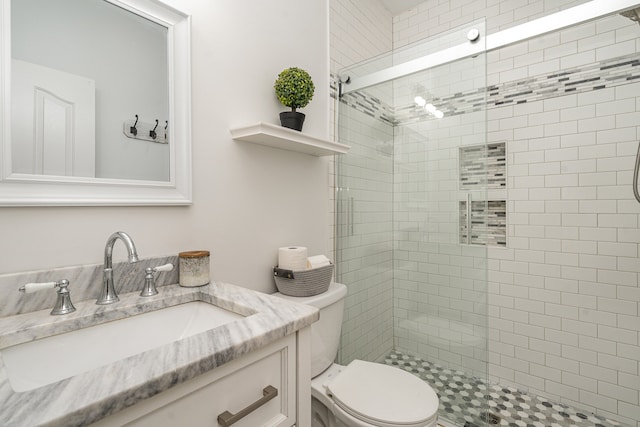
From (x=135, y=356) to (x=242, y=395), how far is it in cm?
24

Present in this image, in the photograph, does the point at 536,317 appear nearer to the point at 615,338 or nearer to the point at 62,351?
the point at 615,338

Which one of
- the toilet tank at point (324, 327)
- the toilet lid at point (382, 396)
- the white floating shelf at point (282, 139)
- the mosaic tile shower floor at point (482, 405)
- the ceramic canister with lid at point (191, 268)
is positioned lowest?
the mosaic tile shower floor at point (482, 405)

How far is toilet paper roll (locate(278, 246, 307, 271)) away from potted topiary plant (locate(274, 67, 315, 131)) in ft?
1.91

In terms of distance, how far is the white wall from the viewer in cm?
88

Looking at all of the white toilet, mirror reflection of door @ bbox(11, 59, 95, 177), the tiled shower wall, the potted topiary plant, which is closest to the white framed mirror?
mirror reflection of door @ bbox(11, 59, 95, 177)

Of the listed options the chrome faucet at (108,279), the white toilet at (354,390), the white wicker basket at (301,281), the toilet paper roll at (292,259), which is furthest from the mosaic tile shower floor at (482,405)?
the chrome faucet at (108,279)

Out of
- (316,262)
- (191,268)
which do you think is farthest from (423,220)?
(191,268)

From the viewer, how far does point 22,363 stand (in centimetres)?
66

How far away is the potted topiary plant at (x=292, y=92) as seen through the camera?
145 cm

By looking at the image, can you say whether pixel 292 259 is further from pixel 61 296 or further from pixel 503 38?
pixel 503 38

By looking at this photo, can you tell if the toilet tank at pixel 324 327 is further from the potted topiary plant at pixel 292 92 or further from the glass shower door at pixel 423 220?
the potted topiary plant at pixel 292 92

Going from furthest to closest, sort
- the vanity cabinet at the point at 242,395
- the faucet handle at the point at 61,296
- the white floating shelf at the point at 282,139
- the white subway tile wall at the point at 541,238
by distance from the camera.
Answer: the white subway tile wall at the point at 541,238 < the white floating shelf at the point at 282,139 < the faucet handle at the point at 61,296 < the vanity cabinet at the point at 242,395

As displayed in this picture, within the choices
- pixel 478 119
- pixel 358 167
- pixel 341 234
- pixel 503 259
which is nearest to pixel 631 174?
pixel 503 259

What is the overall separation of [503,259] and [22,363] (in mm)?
2475
